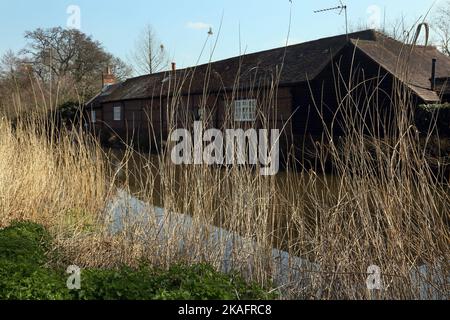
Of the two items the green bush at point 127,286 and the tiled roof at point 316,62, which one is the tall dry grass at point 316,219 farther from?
the tiled roof at point 316,62

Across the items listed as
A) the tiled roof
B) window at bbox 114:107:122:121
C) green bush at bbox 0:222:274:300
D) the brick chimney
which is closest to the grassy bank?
green bush at bbox 0:222:274:300

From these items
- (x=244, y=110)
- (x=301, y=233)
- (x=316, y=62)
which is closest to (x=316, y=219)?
(x=301, y=233)

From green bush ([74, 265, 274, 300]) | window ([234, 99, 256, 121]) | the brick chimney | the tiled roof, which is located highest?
the brick chimney

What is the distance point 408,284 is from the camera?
9.31 ft

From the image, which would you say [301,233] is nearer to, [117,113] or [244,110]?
[244,110]

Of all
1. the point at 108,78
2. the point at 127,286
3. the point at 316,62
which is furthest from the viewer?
the point at 108,78

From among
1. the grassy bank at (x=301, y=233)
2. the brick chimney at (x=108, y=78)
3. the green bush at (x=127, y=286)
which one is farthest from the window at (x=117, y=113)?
the green bush at (x=127, y=286)

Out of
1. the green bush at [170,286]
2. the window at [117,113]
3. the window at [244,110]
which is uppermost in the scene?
the window at [117,113]

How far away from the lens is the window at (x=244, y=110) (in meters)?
3.94

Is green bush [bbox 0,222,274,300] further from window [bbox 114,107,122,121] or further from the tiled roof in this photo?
window [bbox 114,107,122,121]

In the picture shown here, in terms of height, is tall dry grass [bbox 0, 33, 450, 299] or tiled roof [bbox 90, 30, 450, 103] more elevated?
tiled roof [bbox 90, 30, 450, 103]

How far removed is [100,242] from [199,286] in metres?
2.02

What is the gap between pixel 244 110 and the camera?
4.50 meters

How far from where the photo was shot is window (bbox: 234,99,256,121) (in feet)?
12.9
